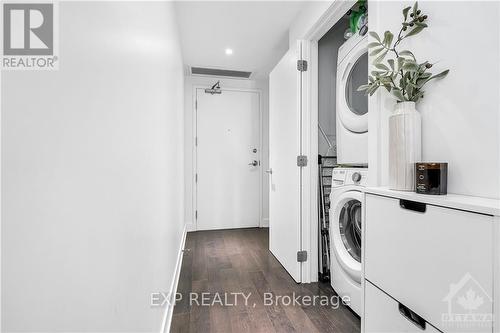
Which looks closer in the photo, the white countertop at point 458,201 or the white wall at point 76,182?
the white wall at point 76,182

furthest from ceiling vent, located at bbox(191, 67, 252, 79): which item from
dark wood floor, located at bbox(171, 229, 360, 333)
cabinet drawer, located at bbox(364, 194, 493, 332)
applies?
cabinet drawer, located at bbox(364, 194, 493, 332)

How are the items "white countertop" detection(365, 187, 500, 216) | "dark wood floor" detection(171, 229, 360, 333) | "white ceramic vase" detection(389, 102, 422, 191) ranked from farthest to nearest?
"dark wood floor" detection(171, 229, 360, 333), "white ceramic vase" detection(389, 102, 422, 191), "white countertop" detection(365, 187, 500, 216)

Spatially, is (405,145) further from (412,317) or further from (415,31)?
(412,317)

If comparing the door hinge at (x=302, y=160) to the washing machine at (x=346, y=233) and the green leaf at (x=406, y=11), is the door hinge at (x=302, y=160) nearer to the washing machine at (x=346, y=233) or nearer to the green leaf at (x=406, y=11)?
the washing machine at (x=346, y=233)

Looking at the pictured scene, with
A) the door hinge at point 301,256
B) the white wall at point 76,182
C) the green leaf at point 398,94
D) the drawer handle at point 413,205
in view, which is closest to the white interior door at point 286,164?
the door hinge at point 301,256

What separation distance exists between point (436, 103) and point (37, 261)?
1.31 metres

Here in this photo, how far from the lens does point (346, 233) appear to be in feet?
6.15

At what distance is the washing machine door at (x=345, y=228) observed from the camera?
1.79 metres

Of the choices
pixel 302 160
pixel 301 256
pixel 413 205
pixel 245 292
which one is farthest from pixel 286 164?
Result: pixel 413 205

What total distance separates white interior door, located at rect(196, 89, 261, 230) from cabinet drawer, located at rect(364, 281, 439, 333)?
2929 millimetres

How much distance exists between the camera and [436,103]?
1019 mm

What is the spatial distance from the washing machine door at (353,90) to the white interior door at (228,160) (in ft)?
6.92

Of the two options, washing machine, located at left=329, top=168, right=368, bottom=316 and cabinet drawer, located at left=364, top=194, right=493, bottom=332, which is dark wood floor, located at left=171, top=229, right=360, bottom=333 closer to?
washing machine, located at left=329, top=168, right=368, bottom=316

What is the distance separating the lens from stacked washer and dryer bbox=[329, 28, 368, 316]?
5.62ft
